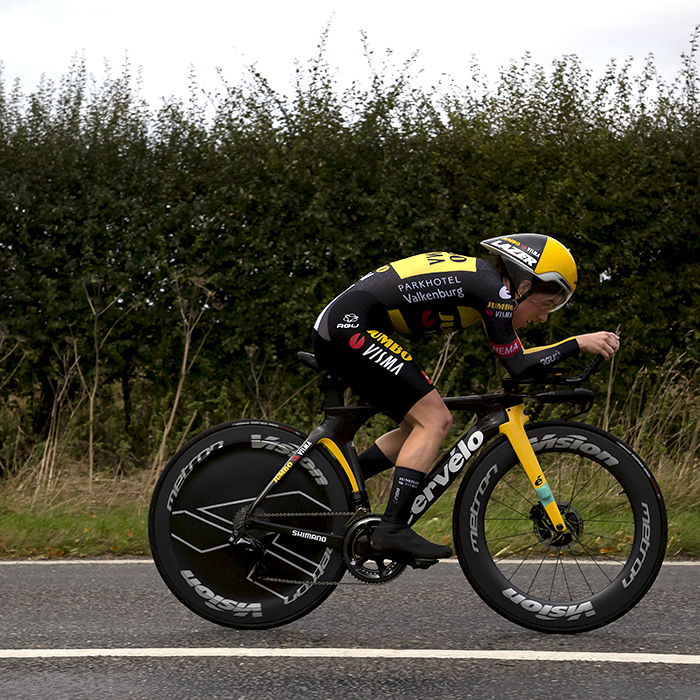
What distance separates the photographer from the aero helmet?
13.1 ft

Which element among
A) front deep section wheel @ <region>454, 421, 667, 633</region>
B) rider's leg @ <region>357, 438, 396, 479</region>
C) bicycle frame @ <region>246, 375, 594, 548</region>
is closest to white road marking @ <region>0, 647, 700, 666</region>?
front deep section wheel @ <region>454, 421, 667, 633</region>

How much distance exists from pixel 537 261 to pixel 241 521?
1.73m

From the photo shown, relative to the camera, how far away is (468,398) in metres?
4.08

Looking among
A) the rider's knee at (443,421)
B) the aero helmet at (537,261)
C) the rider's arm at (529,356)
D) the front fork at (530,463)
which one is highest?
the aero helmet at (537,261)

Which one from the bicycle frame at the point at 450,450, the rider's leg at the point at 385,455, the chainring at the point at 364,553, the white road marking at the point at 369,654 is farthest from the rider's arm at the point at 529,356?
the white road marking at the point at 369,654

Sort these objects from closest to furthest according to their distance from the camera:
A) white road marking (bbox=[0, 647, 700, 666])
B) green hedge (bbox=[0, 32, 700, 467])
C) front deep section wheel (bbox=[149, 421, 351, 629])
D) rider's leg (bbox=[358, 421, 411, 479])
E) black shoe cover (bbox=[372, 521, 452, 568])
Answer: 1. white road marking (bbox=[0, 647, 700, 666])
2. black shoe cover (bbox=[372, 521, 452, 568])
3. front deep section wheel (bbox=[149, 421, 351, 629])
4. rider's leg (bbox=[358, 421, 411, 479])
5. green hedge (bbox=[0, 32, 700, 467])

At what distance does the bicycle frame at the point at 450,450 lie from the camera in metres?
4.02

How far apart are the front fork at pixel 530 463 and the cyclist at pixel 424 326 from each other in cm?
24

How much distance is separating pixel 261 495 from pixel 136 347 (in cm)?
467

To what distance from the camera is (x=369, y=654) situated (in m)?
3.80

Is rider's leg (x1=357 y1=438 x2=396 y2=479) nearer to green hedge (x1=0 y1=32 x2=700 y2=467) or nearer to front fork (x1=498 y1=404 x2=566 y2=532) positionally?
front fork (x1=498 y1=404 x2=566 y2=532)

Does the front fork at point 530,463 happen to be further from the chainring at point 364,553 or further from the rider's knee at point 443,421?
the chainring at point 364,553

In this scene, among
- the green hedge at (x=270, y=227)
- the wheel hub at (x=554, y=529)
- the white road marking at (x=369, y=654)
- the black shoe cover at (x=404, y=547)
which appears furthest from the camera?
the green hedge at (x=270, y=227)

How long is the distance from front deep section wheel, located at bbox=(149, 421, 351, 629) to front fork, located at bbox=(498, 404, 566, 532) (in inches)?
30.3
